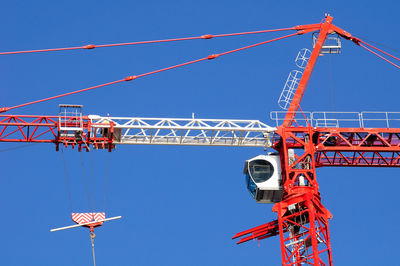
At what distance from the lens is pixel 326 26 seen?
105000 millimetres

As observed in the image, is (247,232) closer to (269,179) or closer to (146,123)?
(269,179)

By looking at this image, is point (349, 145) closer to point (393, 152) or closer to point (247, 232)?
point (393, 152)

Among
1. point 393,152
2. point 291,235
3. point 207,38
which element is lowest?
point 291,235

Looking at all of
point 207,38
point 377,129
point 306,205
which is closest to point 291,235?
point 306,205

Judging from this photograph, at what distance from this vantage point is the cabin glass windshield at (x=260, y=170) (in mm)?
98375

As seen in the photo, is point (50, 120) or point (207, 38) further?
point (207, 38)

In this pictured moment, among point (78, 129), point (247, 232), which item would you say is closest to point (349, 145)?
point (247, 232)

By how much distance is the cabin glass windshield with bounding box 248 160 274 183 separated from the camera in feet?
323

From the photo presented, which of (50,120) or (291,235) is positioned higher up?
(50,120)

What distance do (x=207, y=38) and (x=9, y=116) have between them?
16988mm

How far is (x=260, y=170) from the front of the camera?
98.7m

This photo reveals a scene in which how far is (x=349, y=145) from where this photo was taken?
98625mm

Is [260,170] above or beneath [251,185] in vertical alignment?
above

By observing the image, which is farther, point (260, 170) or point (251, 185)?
point (251, 185)
